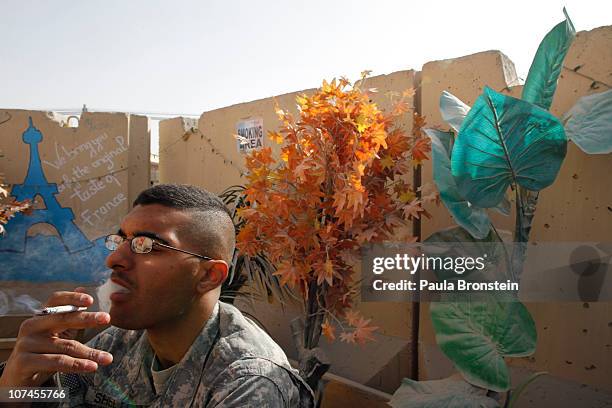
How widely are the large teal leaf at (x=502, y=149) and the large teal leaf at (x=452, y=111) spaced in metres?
0.18

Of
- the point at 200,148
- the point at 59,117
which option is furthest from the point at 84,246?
the point at 200,148

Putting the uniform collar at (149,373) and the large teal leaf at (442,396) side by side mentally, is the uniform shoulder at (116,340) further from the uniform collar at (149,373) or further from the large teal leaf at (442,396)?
the large teal leaf at (442,396)

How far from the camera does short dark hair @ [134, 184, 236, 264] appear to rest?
146cm

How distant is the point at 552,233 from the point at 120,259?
2.07m

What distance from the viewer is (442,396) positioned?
207cm

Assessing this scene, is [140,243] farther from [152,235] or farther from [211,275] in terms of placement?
[211,275]

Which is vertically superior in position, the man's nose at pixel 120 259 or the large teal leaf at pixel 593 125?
the large teal leaf at pixel 593 125

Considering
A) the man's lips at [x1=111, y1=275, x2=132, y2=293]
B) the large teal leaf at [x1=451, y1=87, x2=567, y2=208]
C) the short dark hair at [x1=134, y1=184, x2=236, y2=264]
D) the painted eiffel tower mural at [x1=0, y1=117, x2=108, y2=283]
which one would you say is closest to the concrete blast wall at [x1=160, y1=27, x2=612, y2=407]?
the large teal leaf at [x1=451, y1=87, x2=567, y2=208]

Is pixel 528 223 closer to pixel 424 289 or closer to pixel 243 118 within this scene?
pixel 424 289

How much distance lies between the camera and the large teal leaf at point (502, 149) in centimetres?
189

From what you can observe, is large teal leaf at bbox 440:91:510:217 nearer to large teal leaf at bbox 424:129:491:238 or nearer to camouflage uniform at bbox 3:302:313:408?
large teal leaf at bbox 424:129:491:238

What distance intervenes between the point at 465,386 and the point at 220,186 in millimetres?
3304

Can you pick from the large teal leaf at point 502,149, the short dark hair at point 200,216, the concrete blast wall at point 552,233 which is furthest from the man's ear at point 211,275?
the concrete blast wall at point 552,233

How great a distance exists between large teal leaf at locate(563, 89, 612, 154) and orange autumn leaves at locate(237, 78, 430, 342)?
0.67 meters
